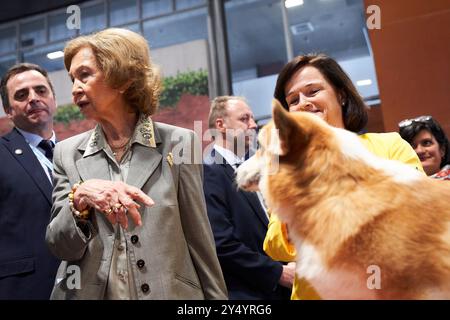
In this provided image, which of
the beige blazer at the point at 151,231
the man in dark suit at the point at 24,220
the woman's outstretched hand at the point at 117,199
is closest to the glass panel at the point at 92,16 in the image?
the man in dark suit at the point at 24,220

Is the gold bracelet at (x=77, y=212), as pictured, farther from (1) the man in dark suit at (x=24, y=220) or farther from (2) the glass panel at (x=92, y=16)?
(2) the glass panel at (x=92, y=16)

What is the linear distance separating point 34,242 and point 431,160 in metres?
1.82

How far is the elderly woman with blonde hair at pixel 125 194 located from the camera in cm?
131

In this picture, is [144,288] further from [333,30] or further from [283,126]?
[333,30]

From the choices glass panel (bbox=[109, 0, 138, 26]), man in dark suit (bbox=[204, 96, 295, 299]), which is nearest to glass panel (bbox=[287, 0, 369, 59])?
glass panel (bbox=[109, 0, 138, 26])

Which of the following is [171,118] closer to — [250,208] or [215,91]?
[215,91]

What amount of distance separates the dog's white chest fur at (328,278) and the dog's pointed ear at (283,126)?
0.23 meters

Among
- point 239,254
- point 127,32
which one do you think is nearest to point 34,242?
point 127,32

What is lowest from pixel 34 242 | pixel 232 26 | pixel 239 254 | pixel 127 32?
pixel 239 254

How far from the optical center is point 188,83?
5723 mm

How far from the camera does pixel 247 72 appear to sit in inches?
233

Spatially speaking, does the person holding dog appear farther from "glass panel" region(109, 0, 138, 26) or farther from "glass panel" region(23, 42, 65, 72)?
"glass panel" region(109, 0, 138, 26)

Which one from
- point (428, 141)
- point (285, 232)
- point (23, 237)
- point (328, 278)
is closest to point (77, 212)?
point (23, 237)

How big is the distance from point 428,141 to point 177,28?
418 centimetres
